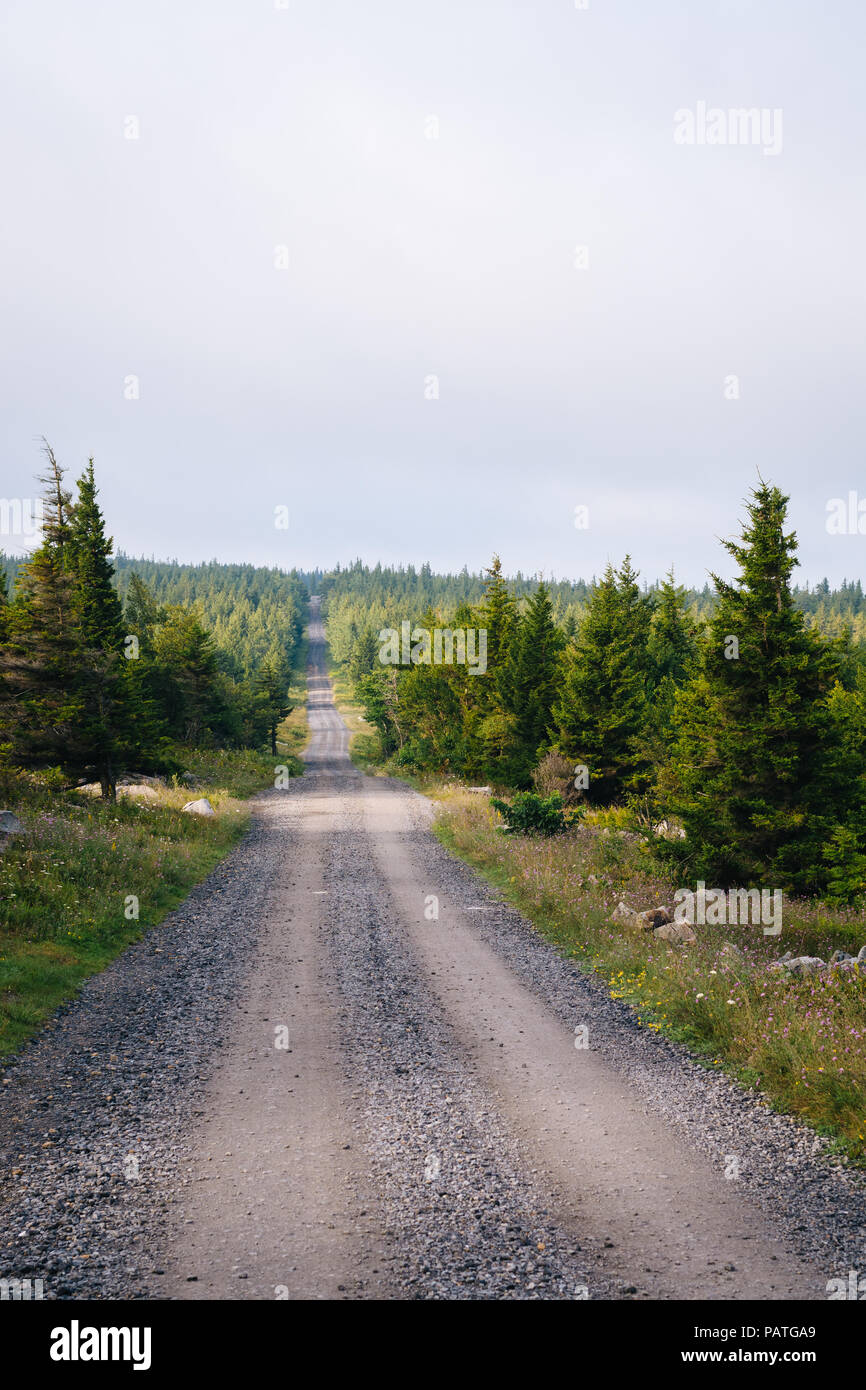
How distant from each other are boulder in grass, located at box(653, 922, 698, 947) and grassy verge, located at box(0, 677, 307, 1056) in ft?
28.0

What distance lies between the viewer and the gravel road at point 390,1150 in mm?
4629

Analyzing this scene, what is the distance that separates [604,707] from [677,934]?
1752 centimetres

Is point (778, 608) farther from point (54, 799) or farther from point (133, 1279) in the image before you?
point (54, 799)

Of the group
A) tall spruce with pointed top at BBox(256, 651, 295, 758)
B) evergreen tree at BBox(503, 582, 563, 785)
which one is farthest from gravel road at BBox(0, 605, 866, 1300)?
tall spruce with pointed top at BBox(256, 651, 295, 758)

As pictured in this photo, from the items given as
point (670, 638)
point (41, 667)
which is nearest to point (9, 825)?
point (41, 667)

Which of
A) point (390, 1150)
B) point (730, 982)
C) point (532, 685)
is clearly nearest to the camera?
point (390, 1150)

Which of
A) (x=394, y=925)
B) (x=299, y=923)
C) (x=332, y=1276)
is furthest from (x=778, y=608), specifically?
(x=332, y=1276)

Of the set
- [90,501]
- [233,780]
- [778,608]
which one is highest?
[90,501]

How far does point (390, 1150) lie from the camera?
609cm

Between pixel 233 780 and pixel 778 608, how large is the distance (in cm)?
2659

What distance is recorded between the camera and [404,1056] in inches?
315

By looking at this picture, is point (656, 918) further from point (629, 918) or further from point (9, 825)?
point (9, 825)

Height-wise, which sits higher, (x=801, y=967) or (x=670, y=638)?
(x=670, y=638)

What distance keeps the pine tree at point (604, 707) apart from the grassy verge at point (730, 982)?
34.3ft
